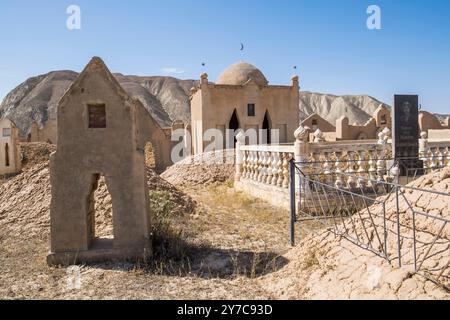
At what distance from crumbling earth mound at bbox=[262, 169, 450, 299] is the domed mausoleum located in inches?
712

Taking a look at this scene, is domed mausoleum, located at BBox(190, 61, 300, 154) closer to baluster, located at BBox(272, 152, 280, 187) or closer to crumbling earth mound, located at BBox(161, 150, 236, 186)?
crumbling earth mound, located at BBox(161, 150, 236, 186)

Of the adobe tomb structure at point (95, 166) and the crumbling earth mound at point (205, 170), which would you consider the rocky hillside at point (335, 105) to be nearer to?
the crumbling earth mound at point (205, 170)

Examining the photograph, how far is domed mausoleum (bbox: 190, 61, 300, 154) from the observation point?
77.8 feet

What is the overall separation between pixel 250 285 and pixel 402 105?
7.30m

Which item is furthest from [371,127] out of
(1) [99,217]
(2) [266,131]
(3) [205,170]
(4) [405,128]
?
(1) [99,217]

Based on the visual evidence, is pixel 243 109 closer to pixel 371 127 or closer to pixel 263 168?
pixel 371 127

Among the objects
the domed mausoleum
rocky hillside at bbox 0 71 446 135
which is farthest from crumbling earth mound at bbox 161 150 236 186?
rocky hillside at bbox 0 71 446 135

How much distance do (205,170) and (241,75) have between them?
11198mm

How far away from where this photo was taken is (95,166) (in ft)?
19.9

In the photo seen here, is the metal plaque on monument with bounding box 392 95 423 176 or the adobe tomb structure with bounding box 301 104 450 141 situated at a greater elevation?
the adobe tomb structure with bounding box 301 104 450 141

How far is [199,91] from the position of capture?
23875mm

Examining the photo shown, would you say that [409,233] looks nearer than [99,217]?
Yes

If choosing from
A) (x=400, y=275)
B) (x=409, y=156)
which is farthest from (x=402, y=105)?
(x=400, y=275)
